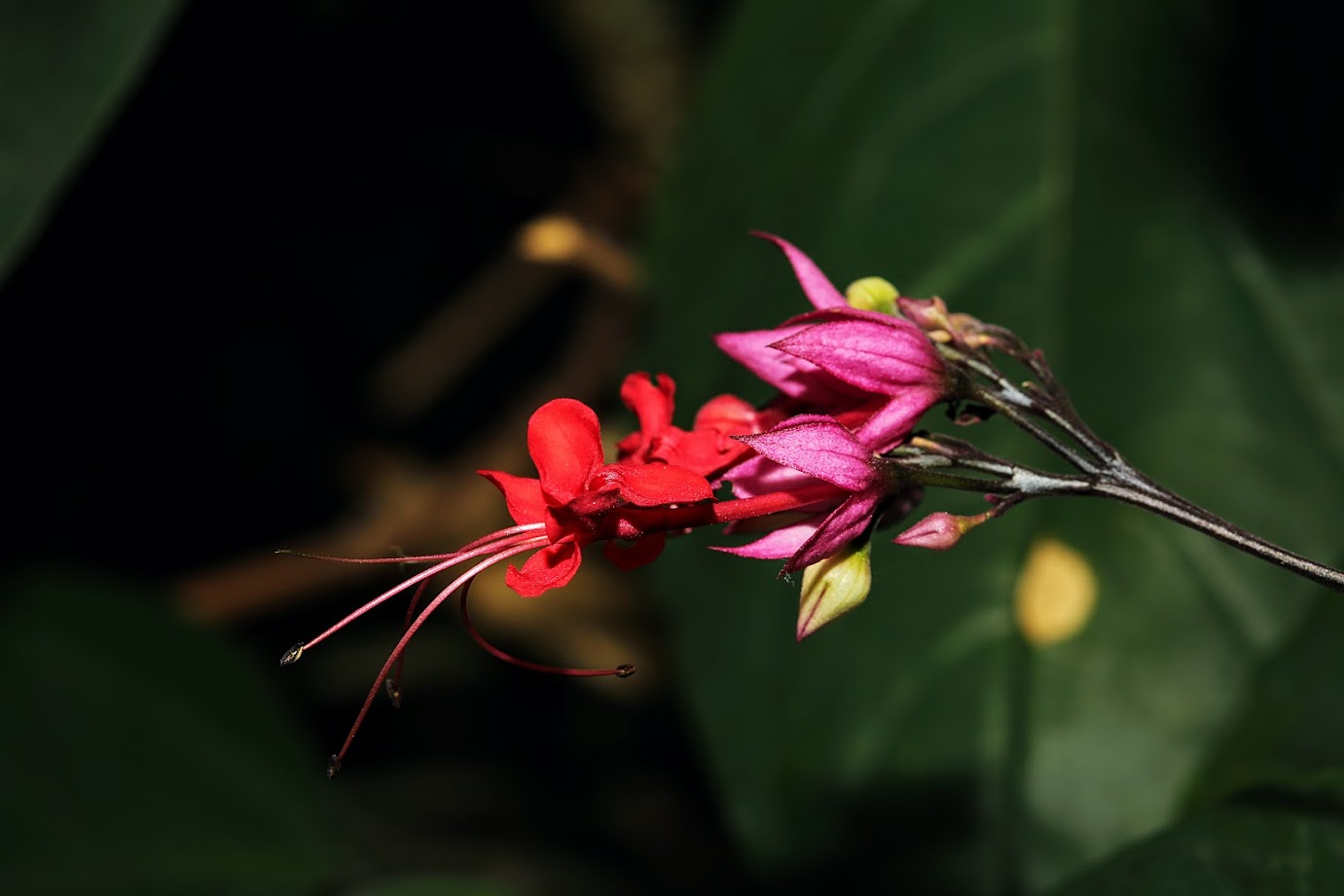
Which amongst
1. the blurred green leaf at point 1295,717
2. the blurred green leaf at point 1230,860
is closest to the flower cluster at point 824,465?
the blurred green leaf at point 1230,860

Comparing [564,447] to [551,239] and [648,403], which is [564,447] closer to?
[648,403]

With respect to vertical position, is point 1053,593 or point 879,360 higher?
point 879,360

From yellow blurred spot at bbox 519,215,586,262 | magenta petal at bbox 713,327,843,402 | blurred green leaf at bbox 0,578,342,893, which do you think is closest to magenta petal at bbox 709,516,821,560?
magenta petal at bbox 713,327,843,402

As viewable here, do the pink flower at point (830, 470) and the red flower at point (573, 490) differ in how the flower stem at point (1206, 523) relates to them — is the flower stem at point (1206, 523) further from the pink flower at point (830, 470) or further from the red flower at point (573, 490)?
the red flower at point (573, 490)

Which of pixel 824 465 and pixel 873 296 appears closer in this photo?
pixel 824 465

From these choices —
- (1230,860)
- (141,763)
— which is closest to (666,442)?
(1230,860)

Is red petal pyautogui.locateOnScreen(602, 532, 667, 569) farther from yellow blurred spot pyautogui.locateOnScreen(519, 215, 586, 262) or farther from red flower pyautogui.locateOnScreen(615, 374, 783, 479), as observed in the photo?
yellow blurred spot pyautogui.locateOnScreen(519, 215, 586, 262)
